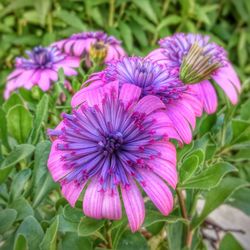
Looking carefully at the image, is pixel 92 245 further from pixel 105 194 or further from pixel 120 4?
pixel 120 4

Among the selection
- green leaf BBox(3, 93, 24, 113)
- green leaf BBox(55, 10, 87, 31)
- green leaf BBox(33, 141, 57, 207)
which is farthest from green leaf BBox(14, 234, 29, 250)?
green leaf BBox(55, 10, 87, 31)

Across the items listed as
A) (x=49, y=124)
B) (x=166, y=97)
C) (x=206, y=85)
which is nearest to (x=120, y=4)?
(x=49, y=124)

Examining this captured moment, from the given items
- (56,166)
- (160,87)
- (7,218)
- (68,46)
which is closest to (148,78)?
(160,87)

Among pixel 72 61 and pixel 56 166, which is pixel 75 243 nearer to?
pixel 56 166

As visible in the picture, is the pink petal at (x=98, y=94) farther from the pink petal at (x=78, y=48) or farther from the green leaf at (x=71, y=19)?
the green leaf at (x=71, y=19)

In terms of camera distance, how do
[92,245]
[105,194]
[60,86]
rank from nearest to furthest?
[105,194] → [92,245] → [60,86]
